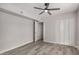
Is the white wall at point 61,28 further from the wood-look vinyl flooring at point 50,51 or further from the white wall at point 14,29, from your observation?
the white wall at point 14,29

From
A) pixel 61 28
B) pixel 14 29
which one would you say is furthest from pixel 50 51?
pixel 14 29

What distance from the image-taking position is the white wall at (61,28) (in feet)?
5.83

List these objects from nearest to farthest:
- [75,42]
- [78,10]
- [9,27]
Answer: [78,10] < [75,42] < [9,27]

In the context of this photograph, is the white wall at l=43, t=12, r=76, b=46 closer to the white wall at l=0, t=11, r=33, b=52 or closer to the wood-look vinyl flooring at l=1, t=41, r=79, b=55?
the wood-look vinyl flooring at l=1, t=41, r=79, b=55

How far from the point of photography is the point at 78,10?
1.65m

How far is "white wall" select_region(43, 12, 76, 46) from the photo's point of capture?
1776mm

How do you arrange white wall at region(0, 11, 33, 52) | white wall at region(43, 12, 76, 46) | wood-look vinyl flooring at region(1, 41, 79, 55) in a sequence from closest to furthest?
wood-look vinyl flooring at region(1, 41, 79, 55)
white wall at region(43, 12, 76, 46)
white wall at region(0, 11, 33, 52)

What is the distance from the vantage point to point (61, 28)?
1813mm

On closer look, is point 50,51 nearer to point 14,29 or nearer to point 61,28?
point 61,28

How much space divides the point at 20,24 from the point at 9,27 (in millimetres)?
430

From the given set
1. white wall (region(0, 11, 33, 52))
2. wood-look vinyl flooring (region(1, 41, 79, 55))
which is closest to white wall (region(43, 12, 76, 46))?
wood-look vinyl flooring (region(1, 41, 79, 55))

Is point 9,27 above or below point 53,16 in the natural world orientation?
below
